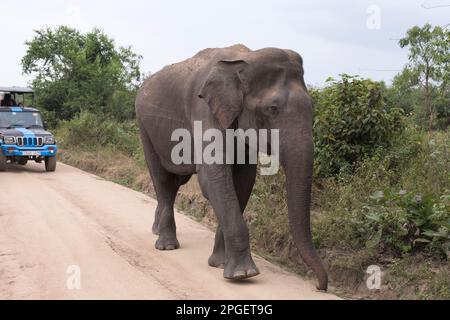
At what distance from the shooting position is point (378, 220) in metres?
6.38

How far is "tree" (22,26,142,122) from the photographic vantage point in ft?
86.7

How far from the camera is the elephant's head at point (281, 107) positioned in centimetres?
513

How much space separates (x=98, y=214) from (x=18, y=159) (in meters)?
8.93

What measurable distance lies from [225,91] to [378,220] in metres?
2.44

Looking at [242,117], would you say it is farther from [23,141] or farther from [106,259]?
[23,141]

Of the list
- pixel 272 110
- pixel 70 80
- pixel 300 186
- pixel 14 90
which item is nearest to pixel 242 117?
pixel 272 110

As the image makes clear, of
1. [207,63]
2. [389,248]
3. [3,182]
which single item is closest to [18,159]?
[3,182]

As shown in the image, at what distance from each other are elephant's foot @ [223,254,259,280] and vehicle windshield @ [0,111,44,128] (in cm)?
1351

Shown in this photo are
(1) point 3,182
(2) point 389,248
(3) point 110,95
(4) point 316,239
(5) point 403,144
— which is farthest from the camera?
(3) point 110,95

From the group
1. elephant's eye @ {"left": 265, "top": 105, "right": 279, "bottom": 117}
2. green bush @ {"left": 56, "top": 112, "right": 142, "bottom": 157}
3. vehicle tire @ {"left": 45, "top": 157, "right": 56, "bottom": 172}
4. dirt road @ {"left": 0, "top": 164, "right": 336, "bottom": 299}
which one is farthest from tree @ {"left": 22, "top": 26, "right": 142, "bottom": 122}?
elephant's eye @ {"left": 265, "top": 105, "right": 279, "bottom": 117}

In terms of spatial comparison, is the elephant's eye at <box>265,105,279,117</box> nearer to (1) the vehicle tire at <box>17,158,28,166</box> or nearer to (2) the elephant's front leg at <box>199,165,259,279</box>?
(2) the elephant's front leg at <box>199,165,259,279</box>

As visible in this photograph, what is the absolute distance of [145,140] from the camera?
809 cm

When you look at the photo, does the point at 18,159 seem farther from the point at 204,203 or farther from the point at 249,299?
the point at 249,299

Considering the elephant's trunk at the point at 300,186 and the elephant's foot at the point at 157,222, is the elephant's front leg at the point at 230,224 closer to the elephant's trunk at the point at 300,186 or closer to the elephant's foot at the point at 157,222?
the elephant's trunk at the point at 300,186
